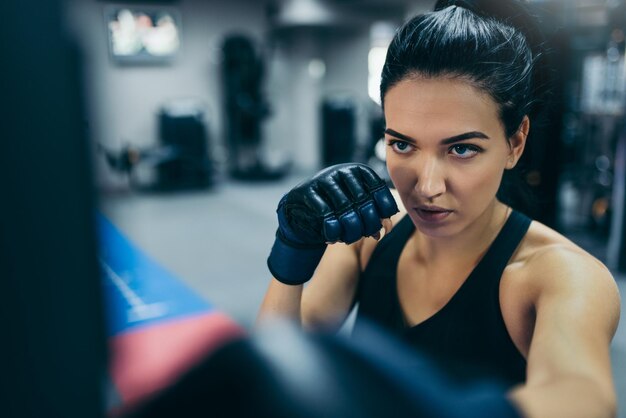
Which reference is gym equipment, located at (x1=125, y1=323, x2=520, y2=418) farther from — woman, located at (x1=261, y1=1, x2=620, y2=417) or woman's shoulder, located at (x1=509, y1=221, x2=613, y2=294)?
woman's shoulder, located at (x1=509, y1=221, x2=613, y2=294)

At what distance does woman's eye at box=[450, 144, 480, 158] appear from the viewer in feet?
2.99

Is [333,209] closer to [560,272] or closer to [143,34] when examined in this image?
[560,272]

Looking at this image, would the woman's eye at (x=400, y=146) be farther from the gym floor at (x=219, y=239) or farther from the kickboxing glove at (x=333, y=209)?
the gym floor at (x=219, y=239)

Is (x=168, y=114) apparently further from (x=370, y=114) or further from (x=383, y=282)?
(x=383, y=282)

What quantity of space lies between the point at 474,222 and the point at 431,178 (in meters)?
0.23

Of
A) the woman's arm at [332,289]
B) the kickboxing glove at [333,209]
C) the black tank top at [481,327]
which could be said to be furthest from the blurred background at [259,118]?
the kickboxing glove at [333,209]

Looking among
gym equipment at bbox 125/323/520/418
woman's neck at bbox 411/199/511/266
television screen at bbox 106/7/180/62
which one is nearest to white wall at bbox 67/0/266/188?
television screen at bbox 106/7/180/62

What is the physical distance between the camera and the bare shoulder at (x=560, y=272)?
902 millimetres

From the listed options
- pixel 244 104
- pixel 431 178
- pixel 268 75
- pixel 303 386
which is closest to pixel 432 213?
pixel 431 178

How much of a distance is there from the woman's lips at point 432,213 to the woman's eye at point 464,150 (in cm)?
10

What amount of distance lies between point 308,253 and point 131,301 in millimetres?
2627

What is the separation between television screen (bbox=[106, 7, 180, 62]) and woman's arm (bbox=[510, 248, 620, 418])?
6.78 metres

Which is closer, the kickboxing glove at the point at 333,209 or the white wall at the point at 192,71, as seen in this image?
the kickboxing glove at the point at 333,209

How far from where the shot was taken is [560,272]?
94 cm
